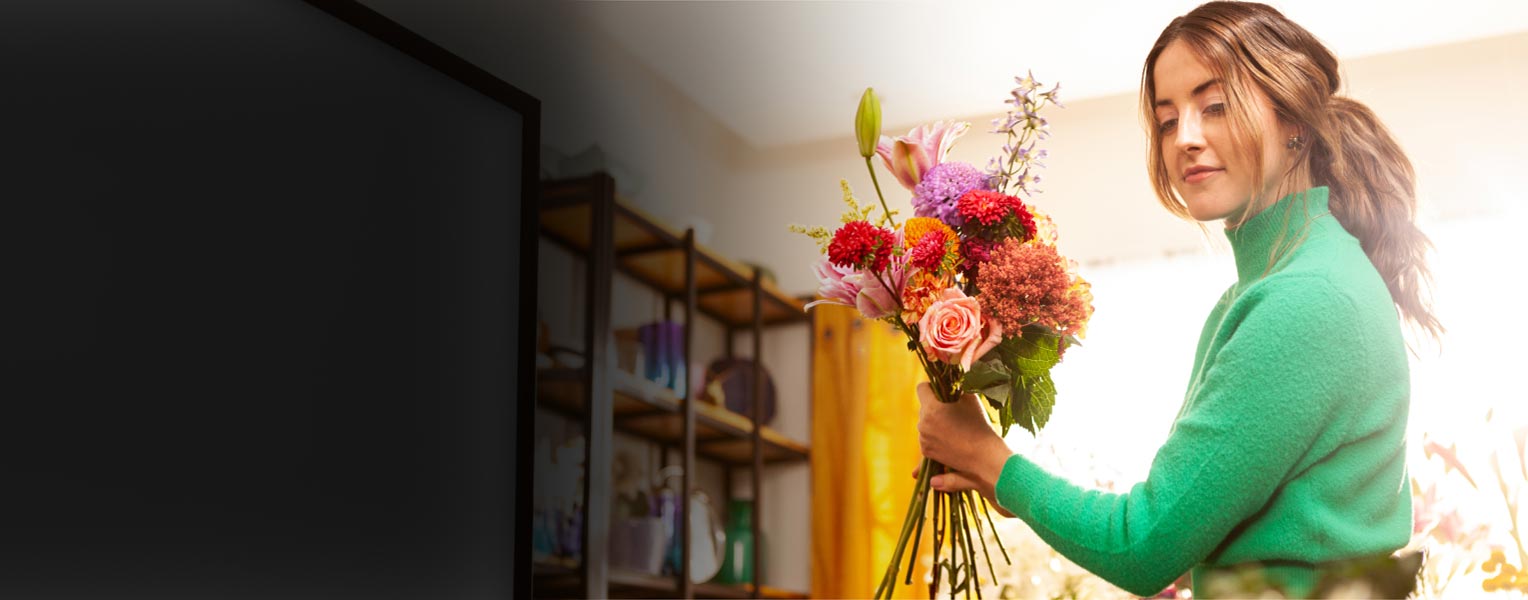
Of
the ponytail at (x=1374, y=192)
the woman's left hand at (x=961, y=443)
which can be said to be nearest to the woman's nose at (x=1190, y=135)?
the ponytail at (x=1374, y=192)

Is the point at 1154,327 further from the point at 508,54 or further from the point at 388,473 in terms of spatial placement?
the point at 388,473

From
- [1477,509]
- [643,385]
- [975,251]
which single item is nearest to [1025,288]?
[975,251]

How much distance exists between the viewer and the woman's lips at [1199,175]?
1189 millimetres

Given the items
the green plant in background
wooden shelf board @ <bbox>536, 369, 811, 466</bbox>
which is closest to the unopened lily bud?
wooden shelf board @ <bbox>536, 369, 811, 466</bbox>

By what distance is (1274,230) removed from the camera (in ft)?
3.71

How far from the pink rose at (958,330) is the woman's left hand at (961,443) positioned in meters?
0.06

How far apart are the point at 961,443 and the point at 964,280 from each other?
154 mm

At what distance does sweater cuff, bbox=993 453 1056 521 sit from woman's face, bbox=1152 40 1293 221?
11.7 inches

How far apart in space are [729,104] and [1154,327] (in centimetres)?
119

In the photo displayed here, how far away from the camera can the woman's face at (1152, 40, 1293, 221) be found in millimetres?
1170

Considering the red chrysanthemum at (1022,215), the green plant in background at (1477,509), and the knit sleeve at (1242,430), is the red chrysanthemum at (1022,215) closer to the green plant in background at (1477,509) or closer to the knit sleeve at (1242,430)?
the knit sleeve at (1242,430)

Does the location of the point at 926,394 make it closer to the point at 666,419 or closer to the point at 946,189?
the point at 946,189

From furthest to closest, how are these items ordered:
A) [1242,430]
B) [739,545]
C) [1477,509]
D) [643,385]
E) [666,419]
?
[739,545], [666,419], [643,385], [1477,509], [1242,430]

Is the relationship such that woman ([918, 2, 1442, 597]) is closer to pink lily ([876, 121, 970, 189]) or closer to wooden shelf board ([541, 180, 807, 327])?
pink lily ([876, 121, 970, 189])
